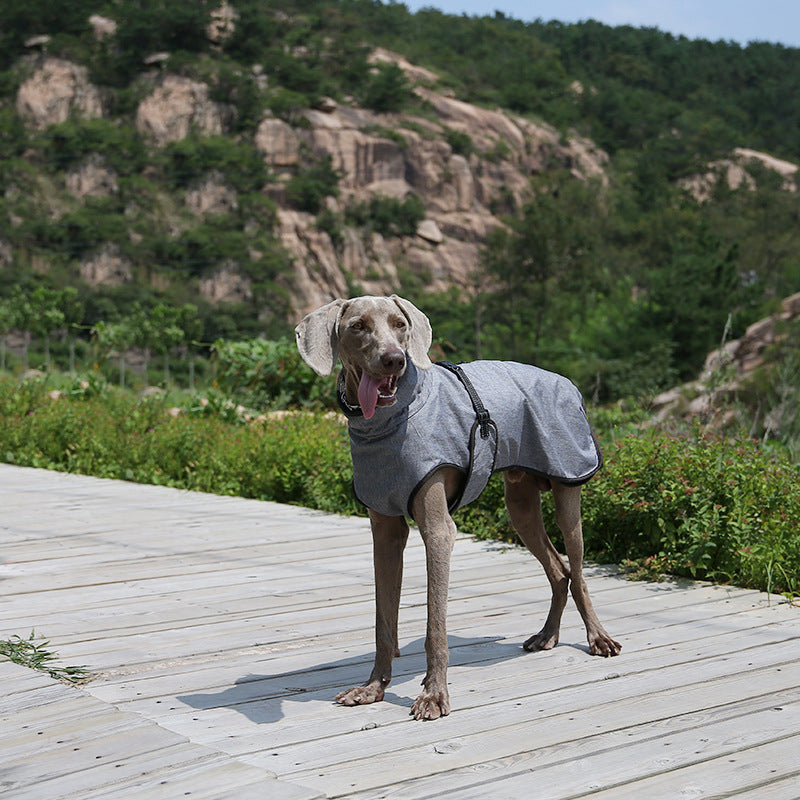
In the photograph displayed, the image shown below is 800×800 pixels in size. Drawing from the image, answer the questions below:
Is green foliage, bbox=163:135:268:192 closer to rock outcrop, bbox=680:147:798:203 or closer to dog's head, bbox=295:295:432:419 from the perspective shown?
rock outcrop, bbox=680:147:798:203

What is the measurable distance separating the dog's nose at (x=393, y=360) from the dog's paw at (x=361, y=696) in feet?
3.32

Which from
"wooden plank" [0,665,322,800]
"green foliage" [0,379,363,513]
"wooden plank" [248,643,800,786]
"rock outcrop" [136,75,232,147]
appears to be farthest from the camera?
"rock outcrop" [136,75,232,147]

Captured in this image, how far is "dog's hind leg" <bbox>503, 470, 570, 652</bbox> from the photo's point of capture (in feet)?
12.7

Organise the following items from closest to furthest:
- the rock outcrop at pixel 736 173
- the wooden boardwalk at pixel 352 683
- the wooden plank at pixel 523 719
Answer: the wooden boardwalk at pixel 352 683 → the wooden plank at pixel 523 719 → the rock outcrop at pixel 736 173

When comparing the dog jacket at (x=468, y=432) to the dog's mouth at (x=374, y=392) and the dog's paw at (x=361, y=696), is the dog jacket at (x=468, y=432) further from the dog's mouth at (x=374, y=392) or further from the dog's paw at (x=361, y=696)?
the dog's paw at (x=361, y=696)

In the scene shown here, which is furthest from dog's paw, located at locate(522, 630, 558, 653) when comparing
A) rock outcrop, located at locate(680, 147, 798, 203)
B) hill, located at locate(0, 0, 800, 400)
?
rock outcrop, located at locate(680, 147, 798, 203)

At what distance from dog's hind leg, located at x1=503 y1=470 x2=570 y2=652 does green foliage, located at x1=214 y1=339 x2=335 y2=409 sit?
21.2 ft

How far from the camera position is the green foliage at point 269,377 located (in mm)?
10648

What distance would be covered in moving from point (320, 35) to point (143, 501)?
84.9 meters

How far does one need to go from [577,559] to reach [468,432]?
0.81m

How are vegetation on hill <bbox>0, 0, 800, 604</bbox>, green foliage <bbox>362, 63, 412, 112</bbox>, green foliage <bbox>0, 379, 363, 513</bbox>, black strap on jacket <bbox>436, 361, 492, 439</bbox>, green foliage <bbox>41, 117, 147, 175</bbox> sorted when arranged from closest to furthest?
black strap on jacket <bbox>436, 361, 492, 439</bbox>
vegetation on hill <bbox>0, 0, 800, 604</bbox>
green foliage <bbox>0, 379, 363, 513</bbox>
green foliage <bbox>41, 117, 147, 175</bbox>
green foliage <bbox>362, 63, 412, 112</bbox>

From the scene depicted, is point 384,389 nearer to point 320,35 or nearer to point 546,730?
point 546,730

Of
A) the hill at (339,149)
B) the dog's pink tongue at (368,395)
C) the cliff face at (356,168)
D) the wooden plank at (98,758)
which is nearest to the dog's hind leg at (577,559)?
the dog's pink tongue at (368,395)

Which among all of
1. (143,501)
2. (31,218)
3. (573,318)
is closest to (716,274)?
(573,318)
